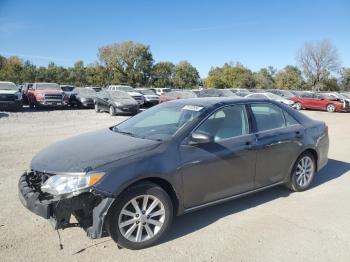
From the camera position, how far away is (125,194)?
3.50 m

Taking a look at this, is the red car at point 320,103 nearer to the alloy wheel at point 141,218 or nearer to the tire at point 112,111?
the tire at point 112,111

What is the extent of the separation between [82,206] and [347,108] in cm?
2744

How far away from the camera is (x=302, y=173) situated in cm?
550

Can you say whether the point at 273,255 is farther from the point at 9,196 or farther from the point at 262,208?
the point at 9,196

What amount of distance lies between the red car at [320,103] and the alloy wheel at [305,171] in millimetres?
23377

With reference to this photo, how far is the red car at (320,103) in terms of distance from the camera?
2658 cm

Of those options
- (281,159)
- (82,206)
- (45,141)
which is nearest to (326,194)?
(281,159)

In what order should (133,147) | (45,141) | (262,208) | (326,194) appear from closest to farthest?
1. (133,147)
2. (262,208)
3. (326,194)
4. (45,141)

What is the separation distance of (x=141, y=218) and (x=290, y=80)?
242 feet

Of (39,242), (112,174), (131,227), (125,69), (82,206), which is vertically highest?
(125,69)

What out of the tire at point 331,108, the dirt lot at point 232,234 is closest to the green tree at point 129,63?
the tire at point 331,108

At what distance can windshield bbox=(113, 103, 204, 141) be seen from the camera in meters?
4.30

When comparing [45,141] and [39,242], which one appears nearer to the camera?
[39,242]

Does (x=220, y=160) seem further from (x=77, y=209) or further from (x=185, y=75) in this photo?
(x=185, y=75)
